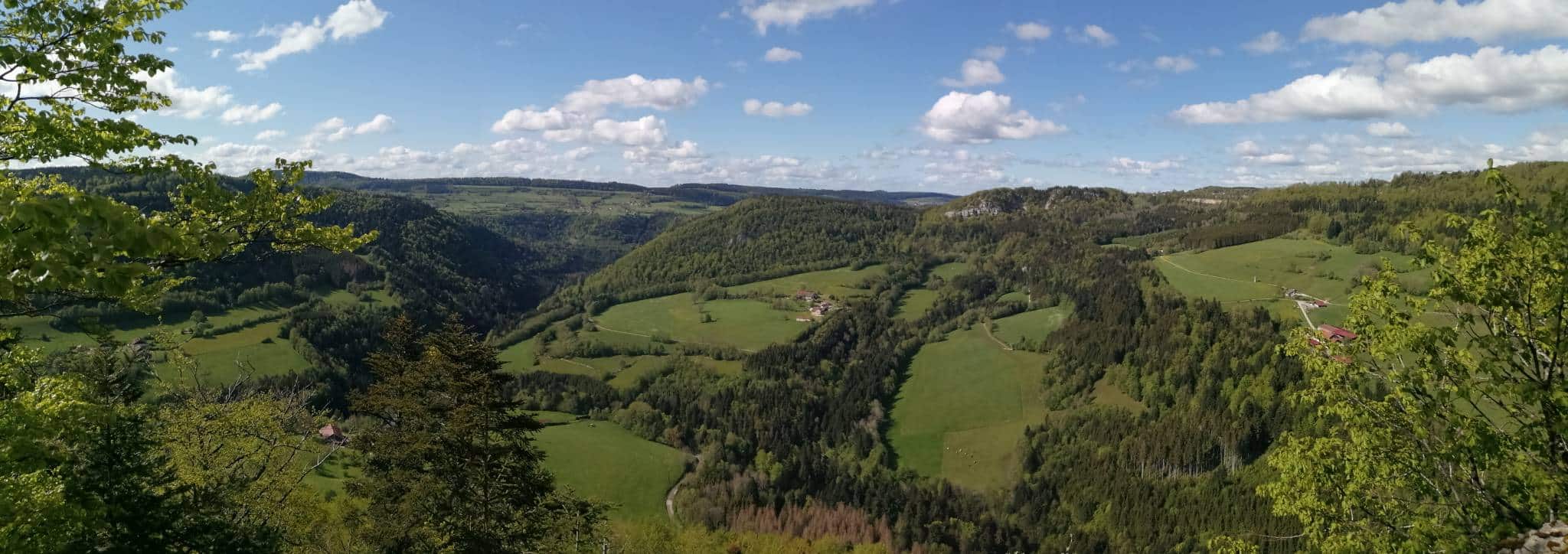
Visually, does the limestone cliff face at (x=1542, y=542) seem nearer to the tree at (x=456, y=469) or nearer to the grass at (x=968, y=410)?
the tree at (x=456, y=469)

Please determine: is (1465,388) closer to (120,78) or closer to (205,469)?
(120,78)

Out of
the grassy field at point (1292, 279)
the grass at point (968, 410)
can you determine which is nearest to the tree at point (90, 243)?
the grass at point (968, 410)

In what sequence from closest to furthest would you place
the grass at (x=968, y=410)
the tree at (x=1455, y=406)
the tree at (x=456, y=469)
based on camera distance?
the tree at (x=1455, y=406) < the tree at (x=456, y=469) < the grass at (x=968, y=410)

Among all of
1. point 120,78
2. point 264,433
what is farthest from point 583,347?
point 120,78

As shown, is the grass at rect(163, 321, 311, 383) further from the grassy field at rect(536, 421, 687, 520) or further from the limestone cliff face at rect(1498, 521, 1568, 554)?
the limestone cliff face at rect(1498, 521, 1568, 554)

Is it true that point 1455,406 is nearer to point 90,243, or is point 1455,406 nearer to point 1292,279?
point 90,243
